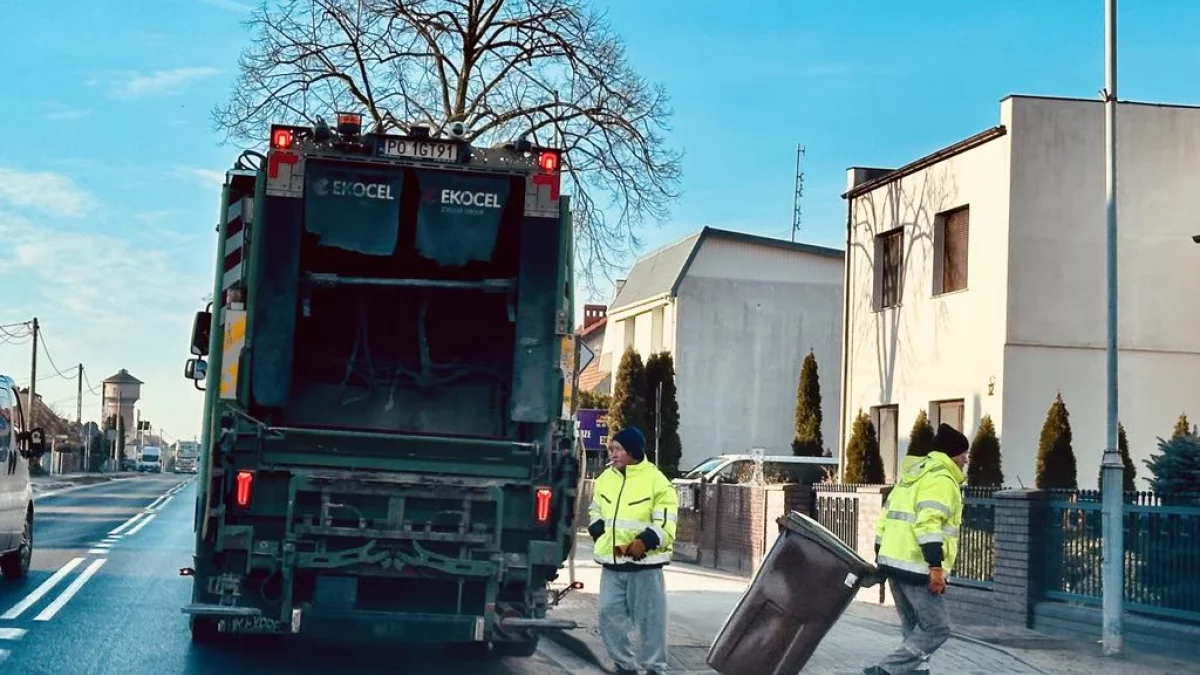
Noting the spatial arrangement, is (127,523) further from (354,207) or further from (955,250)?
(354,207)

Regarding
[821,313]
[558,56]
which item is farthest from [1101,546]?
[821,313]

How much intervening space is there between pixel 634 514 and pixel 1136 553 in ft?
15.9

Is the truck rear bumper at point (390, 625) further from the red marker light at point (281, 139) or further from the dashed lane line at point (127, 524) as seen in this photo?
the dashed lane line at point (127, 524)

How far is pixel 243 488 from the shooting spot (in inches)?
369

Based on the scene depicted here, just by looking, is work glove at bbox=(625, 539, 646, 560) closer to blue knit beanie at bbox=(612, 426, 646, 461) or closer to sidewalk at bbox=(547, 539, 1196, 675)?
blue knit beanie at bbox=(612, 426, 646, 461)

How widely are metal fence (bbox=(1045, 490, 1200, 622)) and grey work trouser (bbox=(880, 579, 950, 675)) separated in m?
3.26

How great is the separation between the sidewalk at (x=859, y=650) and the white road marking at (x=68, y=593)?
160 inches

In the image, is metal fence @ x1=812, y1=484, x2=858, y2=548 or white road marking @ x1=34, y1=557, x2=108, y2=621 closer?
white road marking @ x1=34, y1=557, x2=108, y2=621

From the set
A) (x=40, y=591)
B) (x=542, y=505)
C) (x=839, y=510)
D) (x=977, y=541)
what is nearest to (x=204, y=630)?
(x=542, y=505)

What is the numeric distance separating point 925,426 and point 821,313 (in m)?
18.6

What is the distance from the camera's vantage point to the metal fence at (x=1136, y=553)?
11742 mm

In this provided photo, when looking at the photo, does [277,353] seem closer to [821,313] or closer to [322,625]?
[322,625]

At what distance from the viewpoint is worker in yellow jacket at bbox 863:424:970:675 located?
356 inches

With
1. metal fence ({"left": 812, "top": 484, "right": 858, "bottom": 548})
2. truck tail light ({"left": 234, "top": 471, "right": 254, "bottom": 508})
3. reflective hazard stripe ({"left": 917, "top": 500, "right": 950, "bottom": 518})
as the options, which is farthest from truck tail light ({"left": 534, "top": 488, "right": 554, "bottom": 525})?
metal fence ({"left": 812, "top": 484, "right": 858, "bottom": 548})
